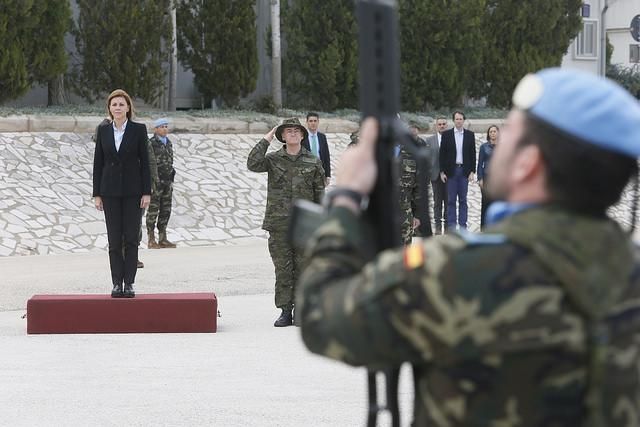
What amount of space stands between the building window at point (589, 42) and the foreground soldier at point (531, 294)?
4407 cm

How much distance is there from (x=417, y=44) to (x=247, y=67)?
197 inches

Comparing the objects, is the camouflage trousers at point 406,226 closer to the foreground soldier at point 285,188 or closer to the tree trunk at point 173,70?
the foreground soldier at point 285,188

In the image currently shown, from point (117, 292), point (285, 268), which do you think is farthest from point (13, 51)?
point (285, 268)

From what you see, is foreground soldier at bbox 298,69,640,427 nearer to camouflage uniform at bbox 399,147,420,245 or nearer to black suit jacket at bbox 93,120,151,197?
black suit jacket at bbox 93,120,151,197

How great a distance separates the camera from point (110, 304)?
11.0 meters

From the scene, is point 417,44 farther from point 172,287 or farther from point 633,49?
point 633,49

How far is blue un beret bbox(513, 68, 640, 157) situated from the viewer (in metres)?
2.26

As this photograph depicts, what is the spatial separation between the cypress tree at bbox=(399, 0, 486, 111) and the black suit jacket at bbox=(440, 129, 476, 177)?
10.3 meters

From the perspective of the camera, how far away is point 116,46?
25.8 m

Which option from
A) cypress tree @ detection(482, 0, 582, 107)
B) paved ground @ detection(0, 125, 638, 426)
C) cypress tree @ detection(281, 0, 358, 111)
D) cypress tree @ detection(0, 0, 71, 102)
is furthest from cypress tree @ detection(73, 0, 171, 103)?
cypress tree @ detection(482, 0, 582, 107)

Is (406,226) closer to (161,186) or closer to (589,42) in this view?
(161,186)

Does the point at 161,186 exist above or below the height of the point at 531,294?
below

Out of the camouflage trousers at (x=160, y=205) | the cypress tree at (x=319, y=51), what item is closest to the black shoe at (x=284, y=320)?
the camouflage trousers at (x=160, y=205)

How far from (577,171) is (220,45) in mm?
25966
